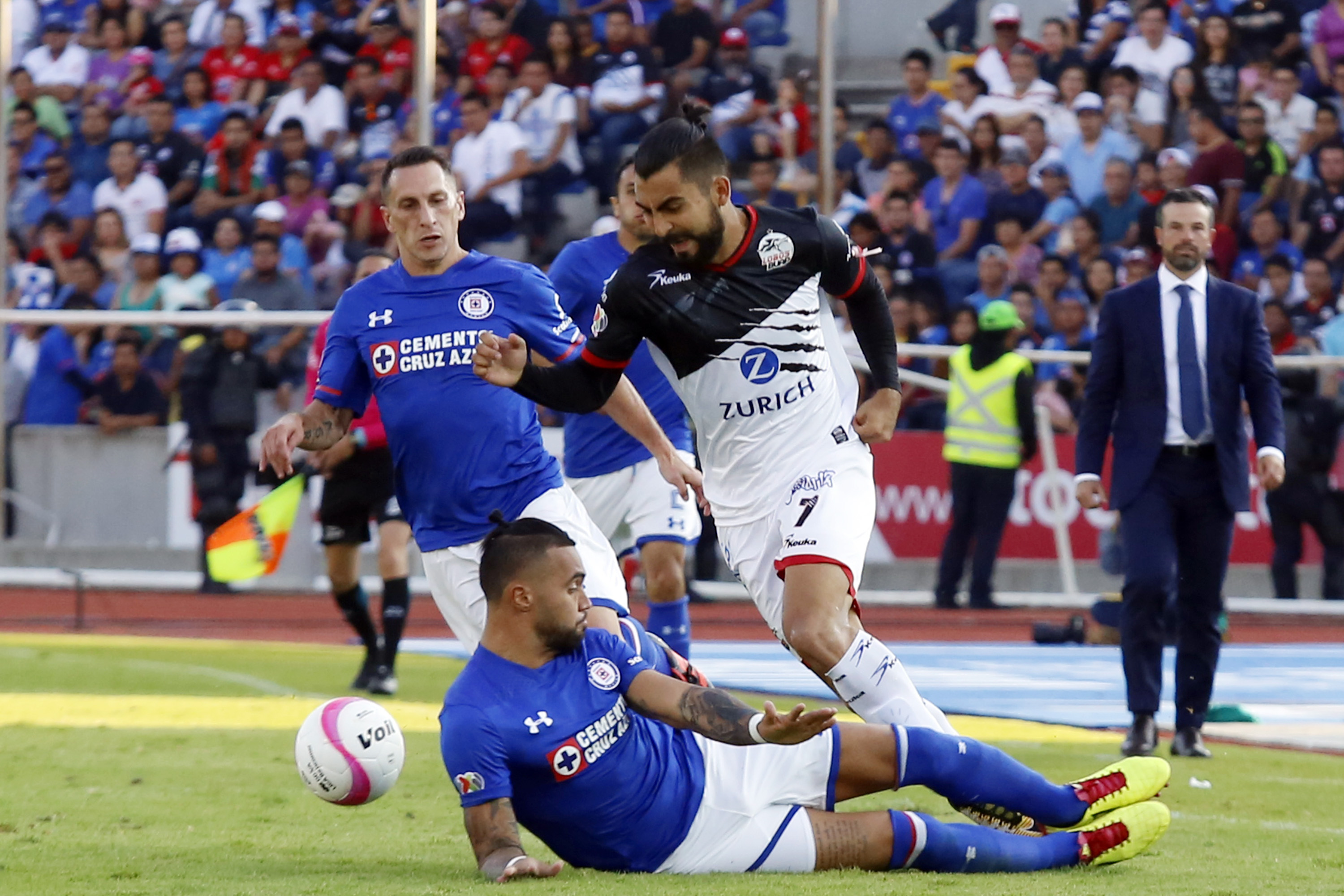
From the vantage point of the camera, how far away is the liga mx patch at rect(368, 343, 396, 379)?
20.2 ft

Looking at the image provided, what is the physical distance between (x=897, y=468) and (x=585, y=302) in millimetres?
7147

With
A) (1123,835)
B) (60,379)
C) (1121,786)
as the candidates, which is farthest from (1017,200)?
(1123,835)

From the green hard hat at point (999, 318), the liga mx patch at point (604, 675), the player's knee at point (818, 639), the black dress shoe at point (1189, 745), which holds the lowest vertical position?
the black dress shoe at point (1189, 745)

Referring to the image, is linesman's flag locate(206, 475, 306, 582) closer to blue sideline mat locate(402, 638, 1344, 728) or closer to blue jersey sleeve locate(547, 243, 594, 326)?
blue sideline mat locate(402, 638, 1344, 728)

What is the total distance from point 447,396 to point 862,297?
1361 millimetres

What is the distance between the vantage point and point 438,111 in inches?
742

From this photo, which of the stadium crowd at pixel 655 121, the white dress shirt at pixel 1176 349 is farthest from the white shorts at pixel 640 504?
the stadium crowd at pixel 655 121

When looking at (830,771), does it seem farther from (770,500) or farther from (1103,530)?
(1103,530)

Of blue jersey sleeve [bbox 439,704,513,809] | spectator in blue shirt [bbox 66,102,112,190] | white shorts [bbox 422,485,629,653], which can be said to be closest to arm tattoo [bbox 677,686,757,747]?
blue jersey sleeve [bbox 439,704,513,809]

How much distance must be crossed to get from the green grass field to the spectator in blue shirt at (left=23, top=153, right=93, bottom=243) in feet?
30.2

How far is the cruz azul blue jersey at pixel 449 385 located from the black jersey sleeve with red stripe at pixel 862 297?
0.93 m

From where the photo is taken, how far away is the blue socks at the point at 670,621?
845cm

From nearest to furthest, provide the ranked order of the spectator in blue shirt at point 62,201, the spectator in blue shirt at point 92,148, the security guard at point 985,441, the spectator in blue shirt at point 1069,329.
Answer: the security guard at point 985,441 < the spectator in blue shirt at point 1069,329 < the spectator in blue shirt at point 62,201 < the spectator in blue shirt at point 92,148

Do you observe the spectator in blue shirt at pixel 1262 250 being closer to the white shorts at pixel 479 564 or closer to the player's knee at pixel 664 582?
the player's knee at pixel 664 582
